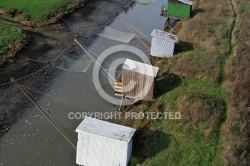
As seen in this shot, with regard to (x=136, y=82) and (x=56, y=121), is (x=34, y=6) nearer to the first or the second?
(x=56, y=121)

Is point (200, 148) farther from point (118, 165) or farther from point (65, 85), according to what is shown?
point (65, 85)

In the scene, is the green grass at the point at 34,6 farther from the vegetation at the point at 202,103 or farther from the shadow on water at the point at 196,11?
the shadow on water at the point at 196,11

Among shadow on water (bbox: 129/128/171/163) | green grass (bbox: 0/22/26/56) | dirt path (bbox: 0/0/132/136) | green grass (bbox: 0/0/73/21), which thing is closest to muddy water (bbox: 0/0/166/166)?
dirt path (bbox: 0/0/132/136)

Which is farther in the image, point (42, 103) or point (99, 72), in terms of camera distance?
point (99, 72)

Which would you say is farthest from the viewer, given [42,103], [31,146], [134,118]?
[42,103]

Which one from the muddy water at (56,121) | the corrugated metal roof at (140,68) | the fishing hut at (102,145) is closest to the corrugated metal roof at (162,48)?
the muddy water at (56,121)

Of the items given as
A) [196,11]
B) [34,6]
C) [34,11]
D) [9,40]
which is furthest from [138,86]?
[34,6]

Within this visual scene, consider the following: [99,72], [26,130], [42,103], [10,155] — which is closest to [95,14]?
[99,72]

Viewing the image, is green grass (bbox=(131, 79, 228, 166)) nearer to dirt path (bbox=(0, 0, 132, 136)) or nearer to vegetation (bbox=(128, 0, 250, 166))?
vegetation (bbox=(128, 0, 250, 166))
